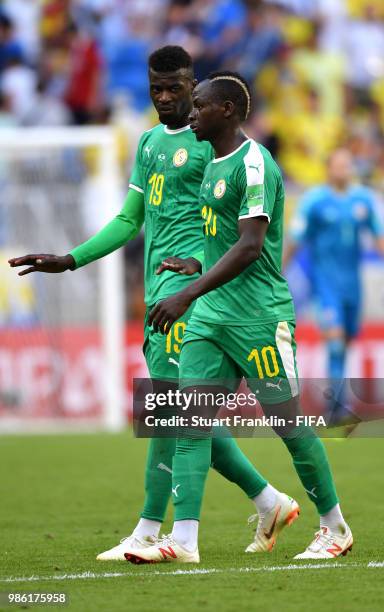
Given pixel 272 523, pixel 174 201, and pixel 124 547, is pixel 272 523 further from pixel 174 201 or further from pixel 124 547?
pixel 174 201

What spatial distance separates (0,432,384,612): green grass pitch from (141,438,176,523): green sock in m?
0.33

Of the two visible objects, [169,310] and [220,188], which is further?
[220,188]

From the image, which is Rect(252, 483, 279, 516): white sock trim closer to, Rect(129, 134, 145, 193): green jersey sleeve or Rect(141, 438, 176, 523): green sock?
Rect(141, 438, 176, 523): green sock

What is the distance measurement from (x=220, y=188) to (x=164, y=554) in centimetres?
173

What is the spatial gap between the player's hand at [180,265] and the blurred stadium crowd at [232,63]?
40.1ft

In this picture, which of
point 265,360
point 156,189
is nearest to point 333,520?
point 265,360

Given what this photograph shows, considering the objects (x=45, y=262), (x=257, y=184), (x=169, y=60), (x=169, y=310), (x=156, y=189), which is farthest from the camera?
(x=156, y=189)

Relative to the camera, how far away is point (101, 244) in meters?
6.61

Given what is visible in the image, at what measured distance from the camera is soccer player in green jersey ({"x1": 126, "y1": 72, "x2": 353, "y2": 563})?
19.0ft

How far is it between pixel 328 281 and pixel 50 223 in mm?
3782

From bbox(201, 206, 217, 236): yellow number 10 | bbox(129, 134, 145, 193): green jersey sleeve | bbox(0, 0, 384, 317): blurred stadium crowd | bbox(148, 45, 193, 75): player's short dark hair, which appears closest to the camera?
bbox(201, 206, 217, 236): yellow number 10

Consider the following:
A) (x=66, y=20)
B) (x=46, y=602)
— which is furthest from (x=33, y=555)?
(x=66, y=20)

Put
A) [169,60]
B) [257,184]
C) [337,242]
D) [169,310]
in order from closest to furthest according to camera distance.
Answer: [169,310] < [257,184] < [169,60] < [337,242]

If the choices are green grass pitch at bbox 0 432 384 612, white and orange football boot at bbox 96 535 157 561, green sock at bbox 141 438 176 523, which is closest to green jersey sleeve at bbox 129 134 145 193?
green sock at bbox 141 438 176 523
